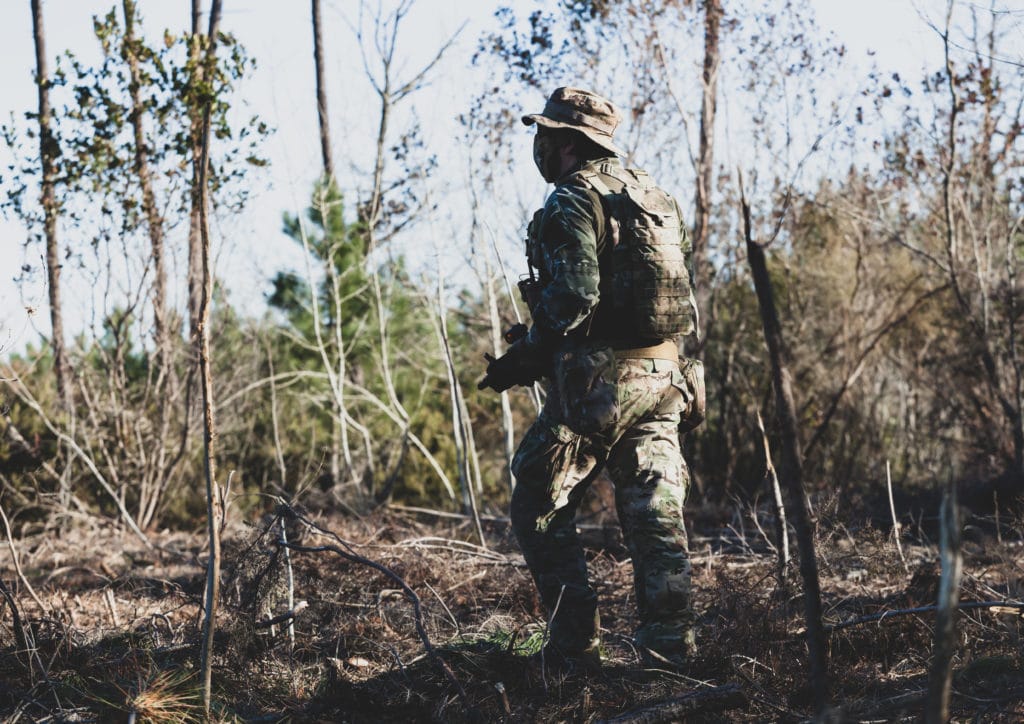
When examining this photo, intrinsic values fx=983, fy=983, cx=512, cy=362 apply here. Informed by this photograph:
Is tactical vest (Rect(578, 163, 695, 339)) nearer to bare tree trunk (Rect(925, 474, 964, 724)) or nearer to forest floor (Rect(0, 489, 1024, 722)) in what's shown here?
forest floor (Rect(0, 489, 1024, 722))

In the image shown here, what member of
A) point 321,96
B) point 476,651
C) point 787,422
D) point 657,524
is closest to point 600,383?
point 657,524

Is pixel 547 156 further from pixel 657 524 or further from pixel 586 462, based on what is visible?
pixel 657 524

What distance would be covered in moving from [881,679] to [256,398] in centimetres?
979

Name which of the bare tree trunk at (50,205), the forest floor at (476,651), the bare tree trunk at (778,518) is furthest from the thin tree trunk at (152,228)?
the bare tree trunk at (778,518)

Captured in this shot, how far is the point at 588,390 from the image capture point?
128 inches

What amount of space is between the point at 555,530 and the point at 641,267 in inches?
37.1

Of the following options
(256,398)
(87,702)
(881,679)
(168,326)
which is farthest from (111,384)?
(881,679)

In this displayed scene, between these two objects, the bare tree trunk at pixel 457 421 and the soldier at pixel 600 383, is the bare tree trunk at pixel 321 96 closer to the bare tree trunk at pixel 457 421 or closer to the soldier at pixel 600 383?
the bare tree trunk at pixel 457 421

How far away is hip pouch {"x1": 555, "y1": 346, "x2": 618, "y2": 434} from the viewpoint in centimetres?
324

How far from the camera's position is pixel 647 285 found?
3.33m

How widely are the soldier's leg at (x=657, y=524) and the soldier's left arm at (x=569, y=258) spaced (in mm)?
481

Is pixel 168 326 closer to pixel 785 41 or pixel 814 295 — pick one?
pixel 785 41

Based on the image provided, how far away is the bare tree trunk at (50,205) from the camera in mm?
7641

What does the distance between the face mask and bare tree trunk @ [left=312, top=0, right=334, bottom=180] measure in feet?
25.4
